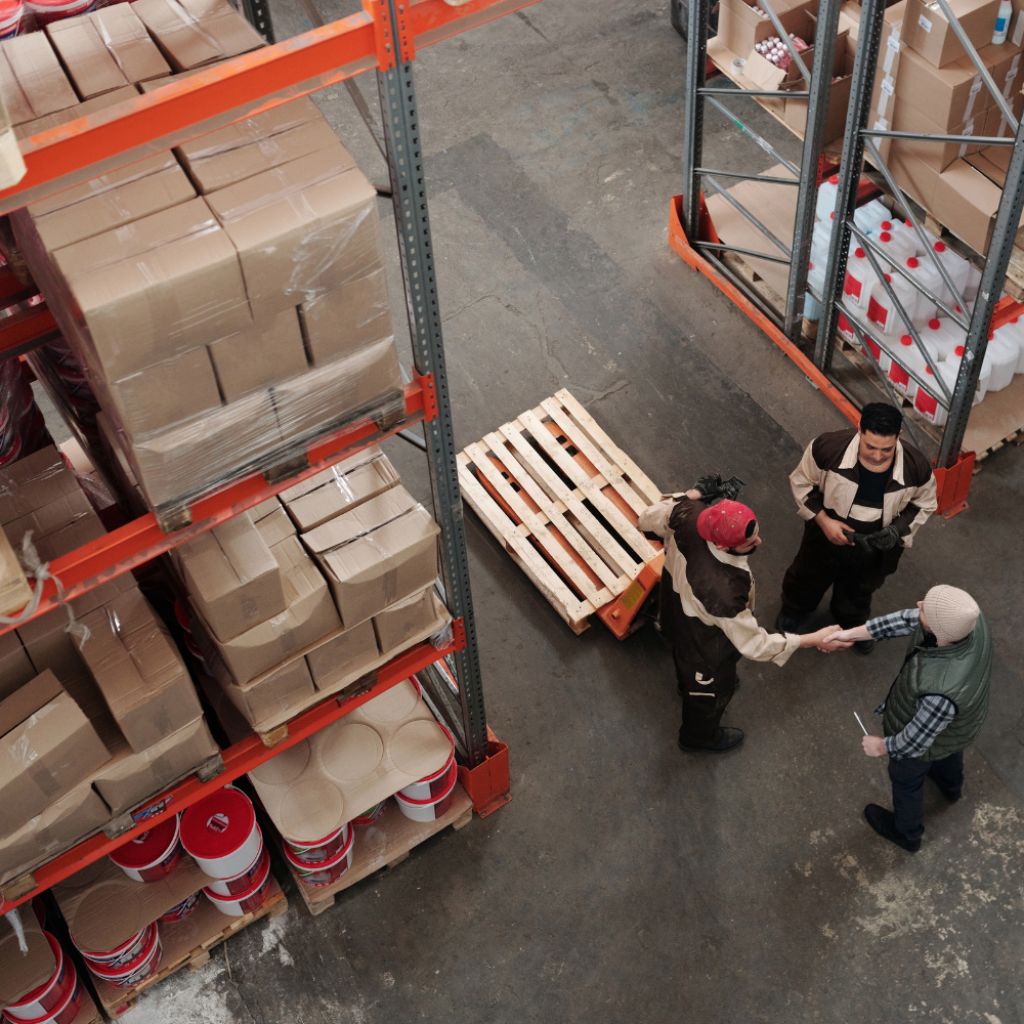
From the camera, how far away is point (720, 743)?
6.80m

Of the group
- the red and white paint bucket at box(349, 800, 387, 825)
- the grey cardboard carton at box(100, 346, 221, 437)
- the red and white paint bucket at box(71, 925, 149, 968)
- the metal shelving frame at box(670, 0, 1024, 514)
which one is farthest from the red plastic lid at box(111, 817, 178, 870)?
the metal shelving frame at box(670, 0, 1024, 514)

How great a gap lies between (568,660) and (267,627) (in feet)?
9.72

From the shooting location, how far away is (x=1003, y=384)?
7.87m

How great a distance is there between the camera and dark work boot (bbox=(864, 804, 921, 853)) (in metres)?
6.42

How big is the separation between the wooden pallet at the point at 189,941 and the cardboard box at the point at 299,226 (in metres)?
3.72

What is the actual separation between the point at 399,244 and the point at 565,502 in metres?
3.80

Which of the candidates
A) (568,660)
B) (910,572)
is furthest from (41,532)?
(910,572)

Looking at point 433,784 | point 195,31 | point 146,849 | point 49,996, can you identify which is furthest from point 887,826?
point 195,31

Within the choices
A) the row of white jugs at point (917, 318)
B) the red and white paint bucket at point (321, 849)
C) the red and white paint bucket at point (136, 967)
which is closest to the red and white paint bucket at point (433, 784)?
the red and white paint bucket at point (321, 849)

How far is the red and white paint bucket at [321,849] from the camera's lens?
5945 mm

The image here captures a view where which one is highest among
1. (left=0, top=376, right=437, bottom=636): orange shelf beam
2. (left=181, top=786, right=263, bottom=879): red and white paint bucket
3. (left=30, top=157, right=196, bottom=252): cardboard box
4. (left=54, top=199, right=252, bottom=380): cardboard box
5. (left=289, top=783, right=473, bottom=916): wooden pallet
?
(left=30, top=157, right=196, bottom=252): cardboard box

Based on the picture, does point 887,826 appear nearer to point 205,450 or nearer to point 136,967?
point 136,967

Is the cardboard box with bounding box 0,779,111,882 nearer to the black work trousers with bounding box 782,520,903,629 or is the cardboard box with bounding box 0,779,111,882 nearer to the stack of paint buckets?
the stack of paint buckets

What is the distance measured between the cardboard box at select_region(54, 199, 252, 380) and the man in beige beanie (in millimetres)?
3474
